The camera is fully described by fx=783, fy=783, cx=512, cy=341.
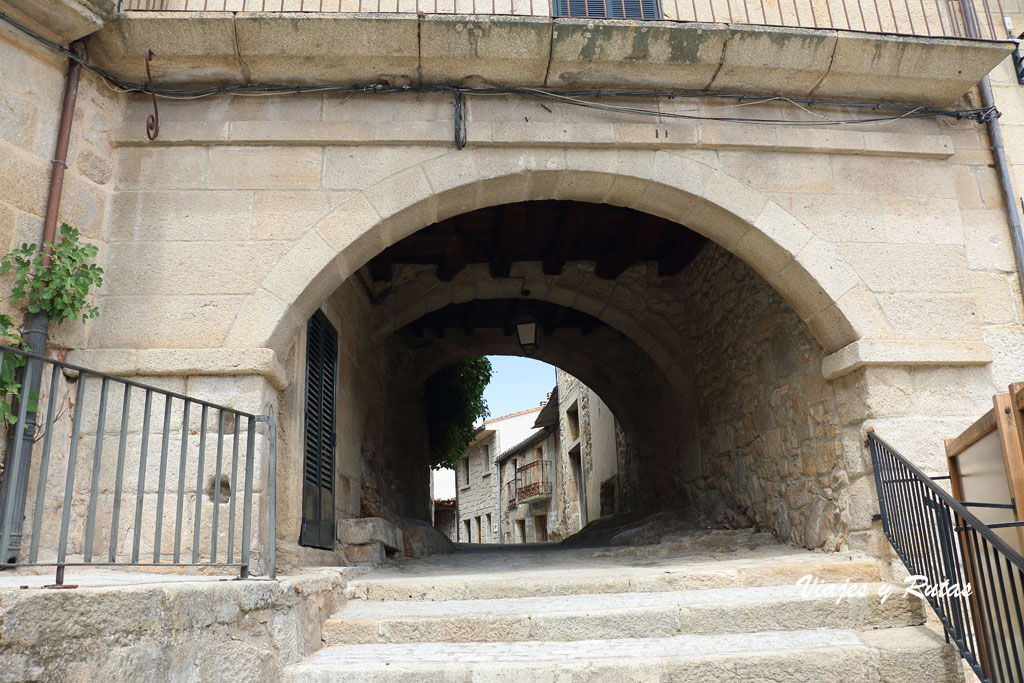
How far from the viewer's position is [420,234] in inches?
262

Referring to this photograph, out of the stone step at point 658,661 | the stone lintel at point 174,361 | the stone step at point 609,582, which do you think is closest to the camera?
the stone step at point 658,661

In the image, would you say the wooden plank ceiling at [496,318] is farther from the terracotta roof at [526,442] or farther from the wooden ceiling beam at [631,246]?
the terracotta roof at [526,442]

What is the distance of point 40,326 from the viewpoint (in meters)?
3.71

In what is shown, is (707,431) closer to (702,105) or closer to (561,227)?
(561,227)

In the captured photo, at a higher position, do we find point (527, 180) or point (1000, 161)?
point (1000, 161)

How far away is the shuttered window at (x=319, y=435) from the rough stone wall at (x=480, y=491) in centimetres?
2089

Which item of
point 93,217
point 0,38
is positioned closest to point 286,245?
point 93,217

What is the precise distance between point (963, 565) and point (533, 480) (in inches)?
726

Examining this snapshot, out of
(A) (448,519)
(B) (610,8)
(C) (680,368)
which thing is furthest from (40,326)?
(A) (448,519)

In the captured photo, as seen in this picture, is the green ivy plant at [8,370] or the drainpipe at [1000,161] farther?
the drainpipe at [1000,161]

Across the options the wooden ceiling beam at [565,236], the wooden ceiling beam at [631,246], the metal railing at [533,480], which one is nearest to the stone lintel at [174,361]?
the wooden ceiling beam at [565,236]

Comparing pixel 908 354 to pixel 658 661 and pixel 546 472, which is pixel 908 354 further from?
pixel 546 472

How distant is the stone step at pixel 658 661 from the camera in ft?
9.73

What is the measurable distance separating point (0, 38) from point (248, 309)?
1.76 meters
